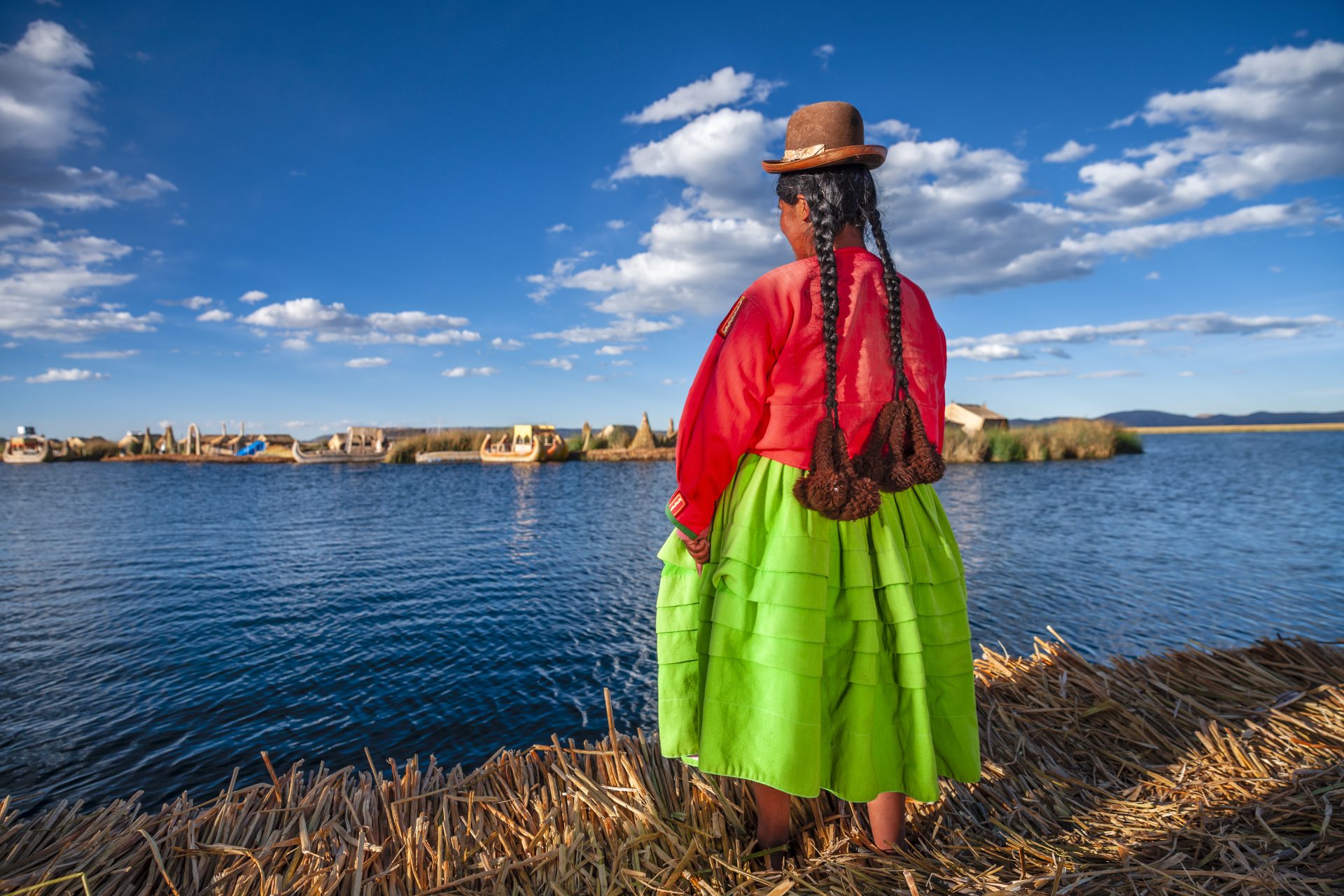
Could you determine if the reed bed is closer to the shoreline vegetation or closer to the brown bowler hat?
the shoreline vegetation

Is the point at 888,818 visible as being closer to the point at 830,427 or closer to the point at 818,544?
the point at 818,544

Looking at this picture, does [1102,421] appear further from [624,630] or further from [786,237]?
[786,237]

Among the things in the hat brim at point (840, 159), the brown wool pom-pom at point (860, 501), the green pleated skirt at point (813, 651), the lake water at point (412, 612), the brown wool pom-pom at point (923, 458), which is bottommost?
the lake water at point (412, 612)

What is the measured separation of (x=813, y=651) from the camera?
210cm

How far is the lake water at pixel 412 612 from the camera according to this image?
6.30 m

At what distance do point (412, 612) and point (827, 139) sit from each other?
10.1m

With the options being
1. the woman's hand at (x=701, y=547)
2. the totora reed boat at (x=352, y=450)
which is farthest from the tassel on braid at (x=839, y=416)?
the totora reed boat at (x=352, y=450)

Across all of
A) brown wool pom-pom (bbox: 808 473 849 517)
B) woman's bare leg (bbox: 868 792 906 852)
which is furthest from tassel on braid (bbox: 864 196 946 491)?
woman's bare leg (bbox: 868 792 906 852)

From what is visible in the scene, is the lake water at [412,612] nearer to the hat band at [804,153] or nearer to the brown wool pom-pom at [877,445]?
the brown wool pom-pom at [877,445]

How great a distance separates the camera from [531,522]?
20828mm

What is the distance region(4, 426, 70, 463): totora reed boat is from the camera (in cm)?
6875

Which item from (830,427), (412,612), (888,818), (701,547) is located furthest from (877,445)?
(412,612)

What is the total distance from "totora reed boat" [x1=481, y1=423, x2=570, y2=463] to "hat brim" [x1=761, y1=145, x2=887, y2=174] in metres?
52.3

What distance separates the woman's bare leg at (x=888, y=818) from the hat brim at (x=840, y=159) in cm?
222
